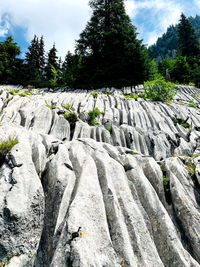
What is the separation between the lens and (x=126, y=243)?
13.2ft

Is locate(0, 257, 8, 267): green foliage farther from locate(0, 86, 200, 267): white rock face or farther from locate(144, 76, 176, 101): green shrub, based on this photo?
locate(144, 76, 176, 101): green shrub

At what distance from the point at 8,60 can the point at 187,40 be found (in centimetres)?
5013

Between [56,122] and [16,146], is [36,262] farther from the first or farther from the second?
[56,122]

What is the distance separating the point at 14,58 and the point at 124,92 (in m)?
29.8

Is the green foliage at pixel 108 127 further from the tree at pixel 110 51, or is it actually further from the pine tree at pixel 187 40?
the pine tree at pixel 187 40

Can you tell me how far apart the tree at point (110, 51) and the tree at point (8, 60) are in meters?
14.9

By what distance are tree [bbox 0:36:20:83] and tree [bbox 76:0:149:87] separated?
587 inches

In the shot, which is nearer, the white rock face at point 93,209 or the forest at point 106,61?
the white rock face at point 93,209

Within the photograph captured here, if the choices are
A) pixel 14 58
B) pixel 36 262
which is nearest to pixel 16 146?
pixel 36 262

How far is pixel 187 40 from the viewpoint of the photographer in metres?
46.8

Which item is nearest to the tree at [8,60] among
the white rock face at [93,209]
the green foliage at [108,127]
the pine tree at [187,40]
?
the green foliage at [108,127]

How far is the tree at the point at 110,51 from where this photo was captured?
33.3 m

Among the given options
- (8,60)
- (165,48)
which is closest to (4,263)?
(8,60)

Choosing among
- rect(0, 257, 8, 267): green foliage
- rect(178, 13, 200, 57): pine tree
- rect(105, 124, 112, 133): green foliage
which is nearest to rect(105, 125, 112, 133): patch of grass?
rect(105, 124, 112, 133): green foliage
